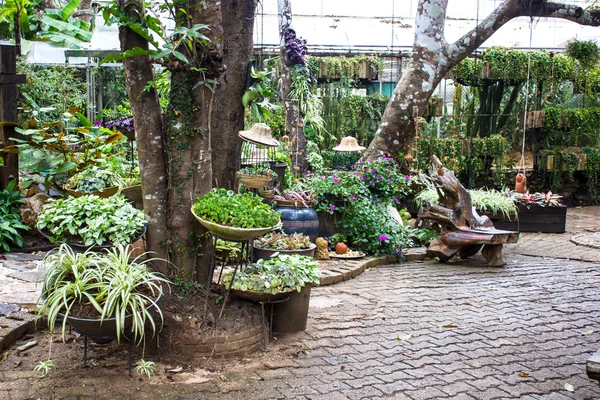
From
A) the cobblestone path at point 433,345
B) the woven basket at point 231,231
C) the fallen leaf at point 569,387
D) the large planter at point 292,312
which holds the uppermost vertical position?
the woven basket at point 231,231

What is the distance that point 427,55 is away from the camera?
977cm

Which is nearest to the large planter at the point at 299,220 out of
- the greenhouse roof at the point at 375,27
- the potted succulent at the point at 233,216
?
the potted succulent at the point at 233,216

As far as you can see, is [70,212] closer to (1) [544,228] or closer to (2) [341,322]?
(2) [341,322]

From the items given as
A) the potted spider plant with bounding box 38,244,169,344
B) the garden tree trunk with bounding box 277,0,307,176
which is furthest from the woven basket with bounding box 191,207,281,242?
the garden tree trunk with bounding box 277,0,307,176

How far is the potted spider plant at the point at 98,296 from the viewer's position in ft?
12.2

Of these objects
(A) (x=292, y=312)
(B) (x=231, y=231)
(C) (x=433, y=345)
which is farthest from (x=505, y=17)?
(B) (x=231, y=231)

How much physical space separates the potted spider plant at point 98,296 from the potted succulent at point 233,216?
0.55 meters

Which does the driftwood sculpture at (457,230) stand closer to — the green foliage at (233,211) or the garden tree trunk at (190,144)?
the green foliage at (233,211)

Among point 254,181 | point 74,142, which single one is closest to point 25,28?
point 74,142

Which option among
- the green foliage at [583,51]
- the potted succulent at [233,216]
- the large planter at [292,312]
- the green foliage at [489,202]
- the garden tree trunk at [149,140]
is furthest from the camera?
the green foliage at [583,51]

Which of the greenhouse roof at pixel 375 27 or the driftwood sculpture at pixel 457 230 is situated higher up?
the greenhouse roof at pixel 375 27

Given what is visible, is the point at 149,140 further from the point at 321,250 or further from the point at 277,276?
the point at 321,250

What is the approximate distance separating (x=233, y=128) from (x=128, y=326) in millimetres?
1965

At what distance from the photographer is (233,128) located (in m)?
5.09
